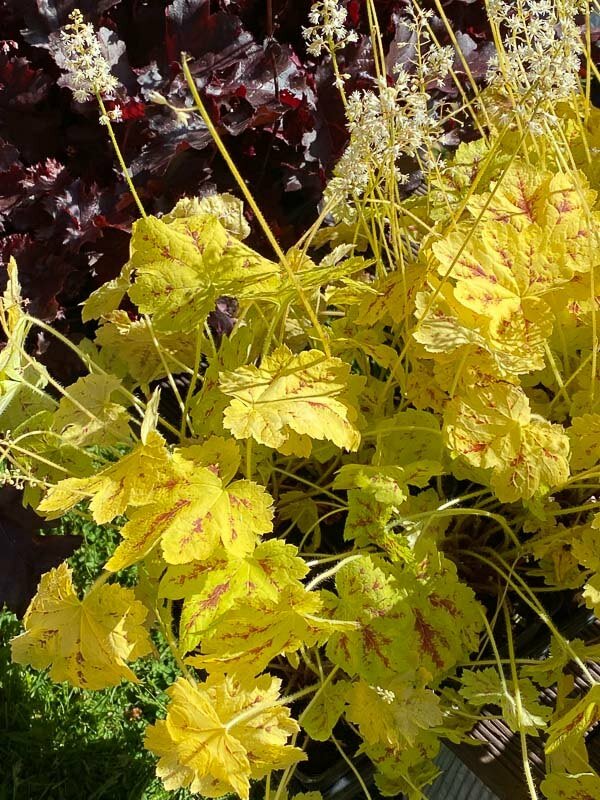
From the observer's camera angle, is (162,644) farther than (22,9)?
Yes

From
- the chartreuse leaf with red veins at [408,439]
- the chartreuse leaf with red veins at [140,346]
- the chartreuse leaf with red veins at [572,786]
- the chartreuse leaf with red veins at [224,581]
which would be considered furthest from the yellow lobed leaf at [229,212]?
the chartreuse leaf with red veins at [572,786]

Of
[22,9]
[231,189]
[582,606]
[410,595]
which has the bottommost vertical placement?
[582,606]

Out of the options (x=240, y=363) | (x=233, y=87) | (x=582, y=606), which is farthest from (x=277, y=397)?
(x=233, y=87)

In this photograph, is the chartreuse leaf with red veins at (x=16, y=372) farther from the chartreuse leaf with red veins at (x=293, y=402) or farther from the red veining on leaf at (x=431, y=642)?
the red veining on leaf at (x=431, y=642)

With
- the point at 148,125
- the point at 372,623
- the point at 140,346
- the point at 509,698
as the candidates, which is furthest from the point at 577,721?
the point at 148,125

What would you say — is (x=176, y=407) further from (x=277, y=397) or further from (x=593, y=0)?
(x=593, y=0)

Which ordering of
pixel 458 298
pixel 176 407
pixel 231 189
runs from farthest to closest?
pixel 231 189, pixel 176 407, pixel 458 298

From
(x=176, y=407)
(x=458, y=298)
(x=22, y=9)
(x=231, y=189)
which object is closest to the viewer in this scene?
(x=458, y=298)
